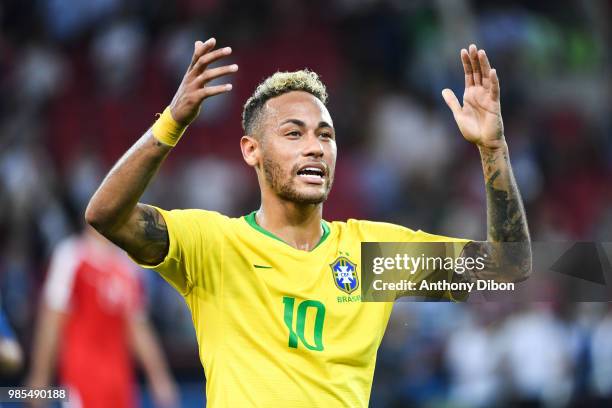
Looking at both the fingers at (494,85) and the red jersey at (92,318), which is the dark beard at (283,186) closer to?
the fingers at (494,85)

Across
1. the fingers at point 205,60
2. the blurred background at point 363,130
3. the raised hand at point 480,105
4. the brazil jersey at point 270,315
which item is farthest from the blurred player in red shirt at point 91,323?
the raised hand at point 480,105

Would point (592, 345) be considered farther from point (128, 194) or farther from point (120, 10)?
point (120, 10)

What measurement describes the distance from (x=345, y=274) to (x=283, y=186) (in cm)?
42

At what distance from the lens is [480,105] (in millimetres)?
3787

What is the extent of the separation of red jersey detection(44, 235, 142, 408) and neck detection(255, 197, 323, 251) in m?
4.01

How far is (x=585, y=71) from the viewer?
40.3 feet

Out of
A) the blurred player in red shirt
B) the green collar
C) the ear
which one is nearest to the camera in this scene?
the green collar

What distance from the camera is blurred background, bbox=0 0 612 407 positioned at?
9.23m

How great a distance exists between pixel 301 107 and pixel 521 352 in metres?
5.68

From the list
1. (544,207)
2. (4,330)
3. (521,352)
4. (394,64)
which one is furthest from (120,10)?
(4,330)

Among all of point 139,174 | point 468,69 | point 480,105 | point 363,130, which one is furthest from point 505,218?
point 363,130

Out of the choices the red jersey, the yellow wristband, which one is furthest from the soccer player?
the red jersey

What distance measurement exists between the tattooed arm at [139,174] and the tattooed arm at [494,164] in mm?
932

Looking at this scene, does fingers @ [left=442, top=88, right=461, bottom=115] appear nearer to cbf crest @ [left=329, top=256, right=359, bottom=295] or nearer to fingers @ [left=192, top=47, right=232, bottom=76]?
cbf crest @ [left=329, top=256, right=359, bottom=295]
